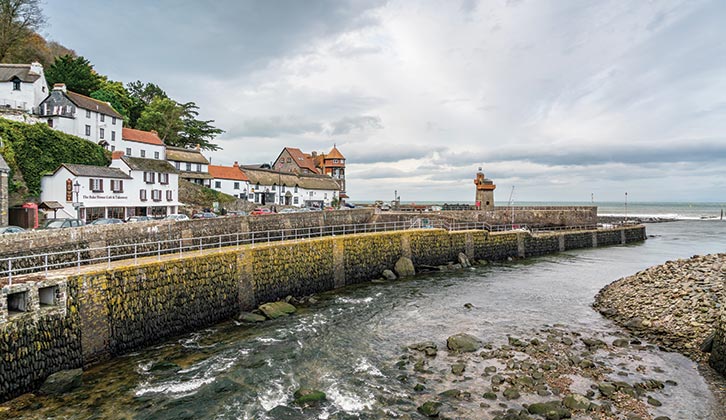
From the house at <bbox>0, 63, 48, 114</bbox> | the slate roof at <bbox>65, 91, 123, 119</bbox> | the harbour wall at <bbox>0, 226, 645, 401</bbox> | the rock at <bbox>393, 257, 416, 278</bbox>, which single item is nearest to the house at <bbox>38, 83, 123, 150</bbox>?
the slate roof at <bbox>65, 91, 123, 119</bbox>

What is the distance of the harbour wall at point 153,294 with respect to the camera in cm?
1181

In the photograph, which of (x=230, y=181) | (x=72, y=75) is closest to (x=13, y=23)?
(x=72, y=75)

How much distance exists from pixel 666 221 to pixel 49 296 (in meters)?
125

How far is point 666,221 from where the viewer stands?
100 m

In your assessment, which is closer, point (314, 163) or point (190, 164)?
point (190, 164)

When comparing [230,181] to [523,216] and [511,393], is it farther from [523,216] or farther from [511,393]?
[511,393]

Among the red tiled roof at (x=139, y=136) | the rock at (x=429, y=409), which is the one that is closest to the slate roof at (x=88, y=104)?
the red tiled roof at (x=139, y=136)

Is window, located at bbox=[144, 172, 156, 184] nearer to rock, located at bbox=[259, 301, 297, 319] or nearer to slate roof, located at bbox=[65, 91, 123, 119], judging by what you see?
slate roof, located at bbox=[65, 91, 123, 119]

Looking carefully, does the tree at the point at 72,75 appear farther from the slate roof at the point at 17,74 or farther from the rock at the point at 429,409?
the rock at the point at 429,409

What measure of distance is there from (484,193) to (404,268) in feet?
92.6

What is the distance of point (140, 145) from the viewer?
51781mm

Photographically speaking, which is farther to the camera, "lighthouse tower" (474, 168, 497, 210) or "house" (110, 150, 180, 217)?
"lighthouse tower" (474, 168, 497, 210)

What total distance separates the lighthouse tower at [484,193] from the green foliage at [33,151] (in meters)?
48.0

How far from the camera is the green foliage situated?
3228 centimetres
